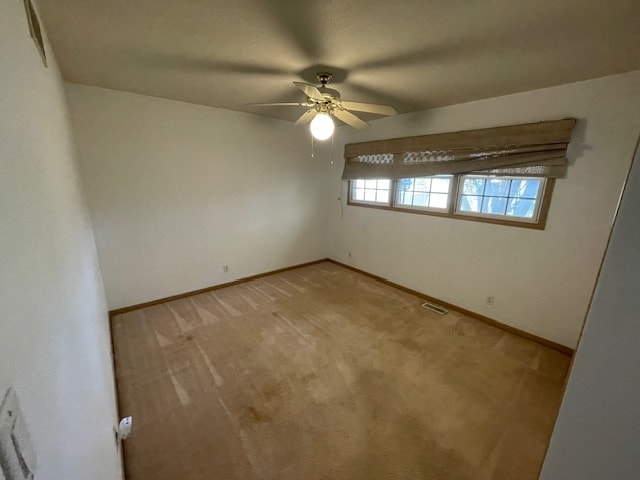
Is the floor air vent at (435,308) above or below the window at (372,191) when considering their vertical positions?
below

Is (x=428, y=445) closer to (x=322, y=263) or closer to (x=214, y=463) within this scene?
(x=214, y=463)

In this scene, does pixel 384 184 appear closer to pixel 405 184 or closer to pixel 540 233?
pixel 405 184

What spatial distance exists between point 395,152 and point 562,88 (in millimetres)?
1665

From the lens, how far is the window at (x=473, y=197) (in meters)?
2.55

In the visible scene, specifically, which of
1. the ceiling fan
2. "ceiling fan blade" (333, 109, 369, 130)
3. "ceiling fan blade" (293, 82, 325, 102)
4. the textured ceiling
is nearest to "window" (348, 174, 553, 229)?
the textured ceiling

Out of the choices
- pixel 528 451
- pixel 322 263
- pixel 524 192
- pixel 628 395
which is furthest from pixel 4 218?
pixel 322 263

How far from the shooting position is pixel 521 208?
2.64 metres

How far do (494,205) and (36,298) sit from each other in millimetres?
3438

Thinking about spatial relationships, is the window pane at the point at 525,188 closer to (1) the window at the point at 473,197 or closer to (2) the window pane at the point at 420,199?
(1) the window at the point at 473,197

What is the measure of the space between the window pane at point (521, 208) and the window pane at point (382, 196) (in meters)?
1.56

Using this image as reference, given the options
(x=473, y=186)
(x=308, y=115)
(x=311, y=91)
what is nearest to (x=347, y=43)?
(x=311, y=91)

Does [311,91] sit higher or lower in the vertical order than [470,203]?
higher

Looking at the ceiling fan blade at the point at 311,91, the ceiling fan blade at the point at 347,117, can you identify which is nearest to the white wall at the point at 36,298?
the ceiling fan blade at the point at 311,91

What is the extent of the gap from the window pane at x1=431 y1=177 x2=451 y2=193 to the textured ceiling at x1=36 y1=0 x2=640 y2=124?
102cm
